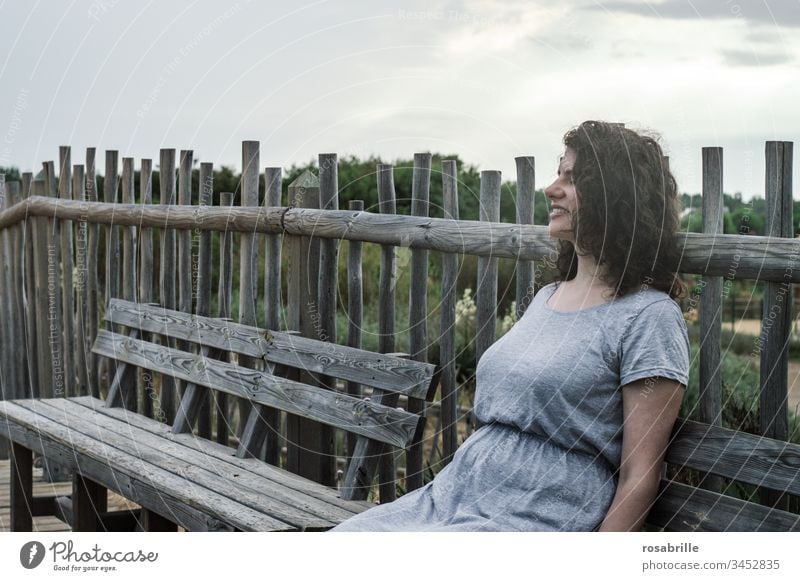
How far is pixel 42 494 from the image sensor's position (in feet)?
16.3

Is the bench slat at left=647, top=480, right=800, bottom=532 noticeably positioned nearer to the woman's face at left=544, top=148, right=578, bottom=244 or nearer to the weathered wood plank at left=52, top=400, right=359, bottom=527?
the woman's face at left=544, top=148, right=578, bottom=244

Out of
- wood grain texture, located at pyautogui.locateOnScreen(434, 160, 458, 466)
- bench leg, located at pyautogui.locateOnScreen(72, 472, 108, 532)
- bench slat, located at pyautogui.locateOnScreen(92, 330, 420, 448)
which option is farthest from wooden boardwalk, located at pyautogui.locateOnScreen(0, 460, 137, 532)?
wood grain texture, located at pyautogui.locateOnScreen(434, 160, 458, 466)

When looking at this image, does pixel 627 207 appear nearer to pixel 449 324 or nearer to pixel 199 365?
pixel 449 324

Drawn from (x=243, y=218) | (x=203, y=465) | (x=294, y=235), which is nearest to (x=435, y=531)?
(x=203, y=465)

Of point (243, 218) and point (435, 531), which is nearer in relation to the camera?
point (435, 531)

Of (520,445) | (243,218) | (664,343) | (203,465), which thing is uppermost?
(243,218)

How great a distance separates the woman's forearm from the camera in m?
2.31

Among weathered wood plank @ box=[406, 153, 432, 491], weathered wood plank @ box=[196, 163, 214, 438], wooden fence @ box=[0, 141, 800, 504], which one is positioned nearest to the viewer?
wooden fence @ box=[0, 141, 800, 504]

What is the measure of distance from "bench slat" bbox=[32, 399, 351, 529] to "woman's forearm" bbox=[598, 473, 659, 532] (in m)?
0.88

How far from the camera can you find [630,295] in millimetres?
2420

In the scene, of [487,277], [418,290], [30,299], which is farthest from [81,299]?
[487,277]

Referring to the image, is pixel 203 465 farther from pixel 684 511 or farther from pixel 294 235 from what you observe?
pixel 684 511

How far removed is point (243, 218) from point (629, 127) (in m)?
1.98

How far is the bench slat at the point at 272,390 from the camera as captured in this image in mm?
3242
